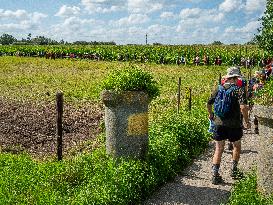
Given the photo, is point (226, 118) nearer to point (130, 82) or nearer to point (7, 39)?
point (130, 82)

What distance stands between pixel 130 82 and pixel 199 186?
1.85 m

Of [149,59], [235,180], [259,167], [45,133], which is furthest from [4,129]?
[149,59]

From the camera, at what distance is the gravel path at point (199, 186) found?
5.92m

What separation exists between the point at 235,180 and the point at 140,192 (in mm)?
1621

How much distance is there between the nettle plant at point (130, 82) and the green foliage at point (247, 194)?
74.6 inches

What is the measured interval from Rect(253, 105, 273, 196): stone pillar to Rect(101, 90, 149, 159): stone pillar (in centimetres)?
181

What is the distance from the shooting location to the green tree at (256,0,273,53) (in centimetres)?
3234

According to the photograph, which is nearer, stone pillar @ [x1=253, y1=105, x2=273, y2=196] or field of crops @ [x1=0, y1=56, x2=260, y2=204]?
stone pillar @ [x1=253, y1=105, x2=273, y2=196]

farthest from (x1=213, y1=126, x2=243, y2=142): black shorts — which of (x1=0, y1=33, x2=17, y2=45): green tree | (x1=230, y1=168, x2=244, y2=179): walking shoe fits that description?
(x1=0, y1=33, x2=17, y2=45): green tree

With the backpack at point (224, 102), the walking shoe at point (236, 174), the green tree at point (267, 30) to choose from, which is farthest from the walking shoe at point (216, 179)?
the green tree at point (267, 30)

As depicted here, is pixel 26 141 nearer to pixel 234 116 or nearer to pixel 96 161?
pixel 96 161

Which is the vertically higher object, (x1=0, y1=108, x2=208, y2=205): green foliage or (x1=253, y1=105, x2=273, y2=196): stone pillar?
(x1=253, y1=105, x2=273, y2=196): stone pillar

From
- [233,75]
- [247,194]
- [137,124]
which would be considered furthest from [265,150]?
[137,124]

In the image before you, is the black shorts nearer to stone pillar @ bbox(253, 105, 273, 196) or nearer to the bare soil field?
stone pillar @ bbox(253, 105, 273, 196)
